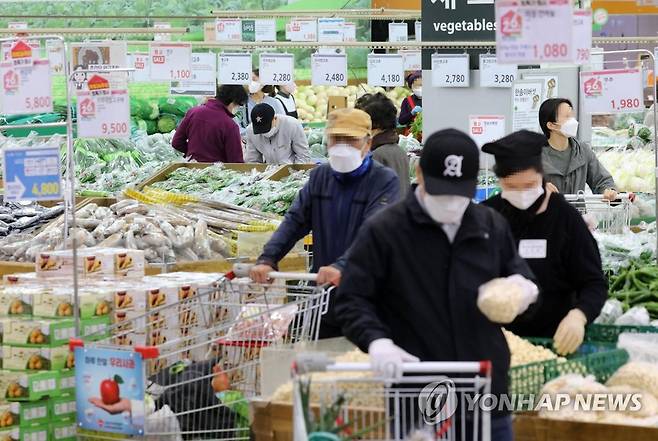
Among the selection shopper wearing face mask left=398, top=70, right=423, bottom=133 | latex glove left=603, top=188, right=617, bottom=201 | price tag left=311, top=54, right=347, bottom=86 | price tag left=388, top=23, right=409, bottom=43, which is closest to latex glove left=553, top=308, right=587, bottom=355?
latex glove left=603, top=188, right=617, bottom=201

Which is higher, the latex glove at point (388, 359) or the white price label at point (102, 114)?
the white price label at point (102, 114)

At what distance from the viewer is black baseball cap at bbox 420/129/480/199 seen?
3.87 meters

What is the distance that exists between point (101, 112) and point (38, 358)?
142 cm

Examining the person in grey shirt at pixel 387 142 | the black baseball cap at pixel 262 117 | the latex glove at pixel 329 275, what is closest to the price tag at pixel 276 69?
the black baseball cap at pixel 262 117

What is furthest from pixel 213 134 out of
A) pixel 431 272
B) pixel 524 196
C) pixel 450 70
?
pixel 431 272

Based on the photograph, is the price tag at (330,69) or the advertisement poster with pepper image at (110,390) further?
the price tag at (330,69)

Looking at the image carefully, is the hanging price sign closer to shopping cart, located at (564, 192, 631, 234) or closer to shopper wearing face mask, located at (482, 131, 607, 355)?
shopper wearing face mask, located at (482, 131, 607, 355)

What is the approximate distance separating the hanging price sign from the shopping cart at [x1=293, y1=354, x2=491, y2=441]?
2.76 metres

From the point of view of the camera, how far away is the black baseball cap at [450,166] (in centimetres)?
387

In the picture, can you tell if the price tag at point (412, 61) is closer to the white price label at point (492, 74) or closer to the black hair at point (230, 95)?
the black hair at point (230, 95)

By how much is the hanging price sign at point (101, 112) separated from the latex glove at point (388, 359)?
3.16 meters

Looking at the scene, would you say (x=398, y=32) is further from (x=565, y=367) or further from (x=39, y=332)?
(x=565, y=367)

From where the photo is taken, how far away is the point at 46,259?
672 centimetres

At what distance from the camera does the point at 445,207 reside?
153 inches
